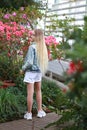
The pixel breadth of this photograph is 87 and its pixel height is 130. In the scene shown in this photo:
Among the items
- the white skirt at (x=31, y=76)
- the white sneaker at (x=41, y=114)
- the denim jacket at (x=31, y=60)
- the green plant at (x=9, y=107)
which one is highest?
the denim jacket at (x=31, y=60)

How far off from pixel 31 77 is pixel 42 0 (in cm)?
812

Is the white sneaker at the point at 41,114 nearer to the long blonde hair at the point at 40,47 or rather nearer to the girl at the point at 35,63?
the girl at the point at 35,63

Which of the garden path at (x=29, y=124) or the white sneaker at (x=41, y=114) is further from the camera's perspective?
the white sneaker at (x=41, y=114)

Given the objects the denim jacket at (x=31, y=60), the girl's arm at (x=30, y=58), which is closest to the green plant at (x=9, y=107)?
the denim jacket at (x=31, y=60)

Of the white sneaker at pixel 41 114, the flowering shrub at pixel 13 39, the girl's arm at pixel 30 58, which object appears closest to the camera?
the girl's arm at pixel 30 58

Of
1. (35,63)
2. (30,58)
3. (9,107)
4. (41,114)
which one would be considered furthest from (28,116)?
(30,58)

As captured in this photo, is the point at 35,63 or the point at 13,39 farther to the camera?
the point at 13,39

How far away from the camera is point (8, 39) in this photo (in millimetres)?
10211

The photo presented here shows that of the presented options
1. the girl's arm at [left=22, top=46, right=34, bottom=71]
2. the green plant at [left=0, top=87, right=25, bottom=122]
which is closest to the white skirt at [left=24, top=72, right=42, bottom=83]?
the girl's arm at [left=22, top=46, right=34, bottom=71]

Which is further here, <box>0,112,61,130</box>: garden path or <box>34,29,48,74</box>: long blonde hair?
<box>34,29,48,74</box>: long blonde hair

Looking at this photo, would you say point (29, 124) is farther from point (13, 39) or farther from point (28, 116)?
point (13, 39)

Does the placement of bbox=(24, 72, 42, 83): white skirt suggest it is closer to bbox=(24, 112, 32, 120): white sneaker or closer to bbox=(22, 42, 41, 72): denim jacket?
bbox=(22, 42, 41, 72): denim jacket

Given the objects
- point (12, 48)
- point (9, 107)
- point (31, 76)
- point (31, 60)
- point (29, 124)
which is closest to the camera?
point (29, 124)

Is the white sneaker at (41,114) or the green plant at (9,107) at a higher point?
the green plant at (9,107)
